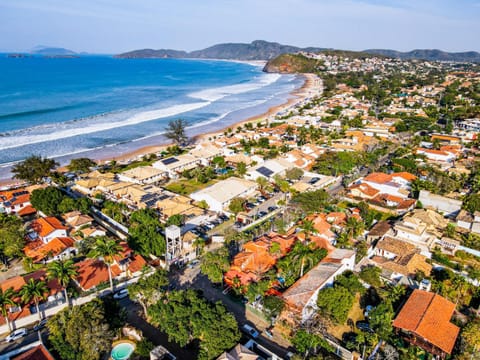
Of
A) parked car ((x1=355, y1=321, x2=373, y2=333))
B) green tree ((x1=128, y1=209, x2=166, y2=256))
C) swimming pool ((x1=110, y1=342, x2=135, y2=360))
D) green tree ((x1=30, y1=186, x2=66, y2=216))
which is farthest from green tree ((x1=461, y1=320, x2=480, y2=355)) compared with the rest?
green tree ((x1=30, y1=186, x2=66, y2=216))

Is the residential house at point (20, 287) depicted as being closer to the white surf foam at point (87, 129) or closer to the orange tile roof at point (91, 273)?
the orange tile roof at point (91, 273)

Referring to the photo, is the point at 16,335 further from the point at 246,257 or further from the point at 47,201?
the point at 47,201

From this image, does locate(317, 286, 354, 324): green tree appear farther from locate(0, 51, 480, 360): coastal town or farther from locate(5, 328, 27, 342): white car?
locate(5, 328, 27, 342): white car

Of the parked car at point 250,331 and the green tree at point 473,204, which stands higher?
the green tree at point 473,204

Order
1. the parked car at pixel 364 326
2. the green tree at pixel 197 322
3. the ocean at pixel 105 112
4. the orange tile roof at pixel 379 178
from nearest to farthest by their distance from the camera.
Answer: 1. the green tree at pixel 197 322
2. the parked car at pixel 364 326
3. the orange tile roof at pixel 379 178
4. the ocean at pixel 105 112

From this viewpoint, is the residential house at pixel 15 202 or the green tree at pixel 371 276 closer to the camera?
the green tree at pixel 371 276

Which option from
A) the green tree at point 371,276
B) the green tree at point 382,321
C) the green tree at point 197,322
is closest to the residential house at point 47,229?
the green tree at point 197,322

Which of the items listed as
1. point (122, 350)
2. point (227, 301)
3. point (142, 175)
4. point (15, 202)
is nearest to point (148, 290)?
point (122, 350)
